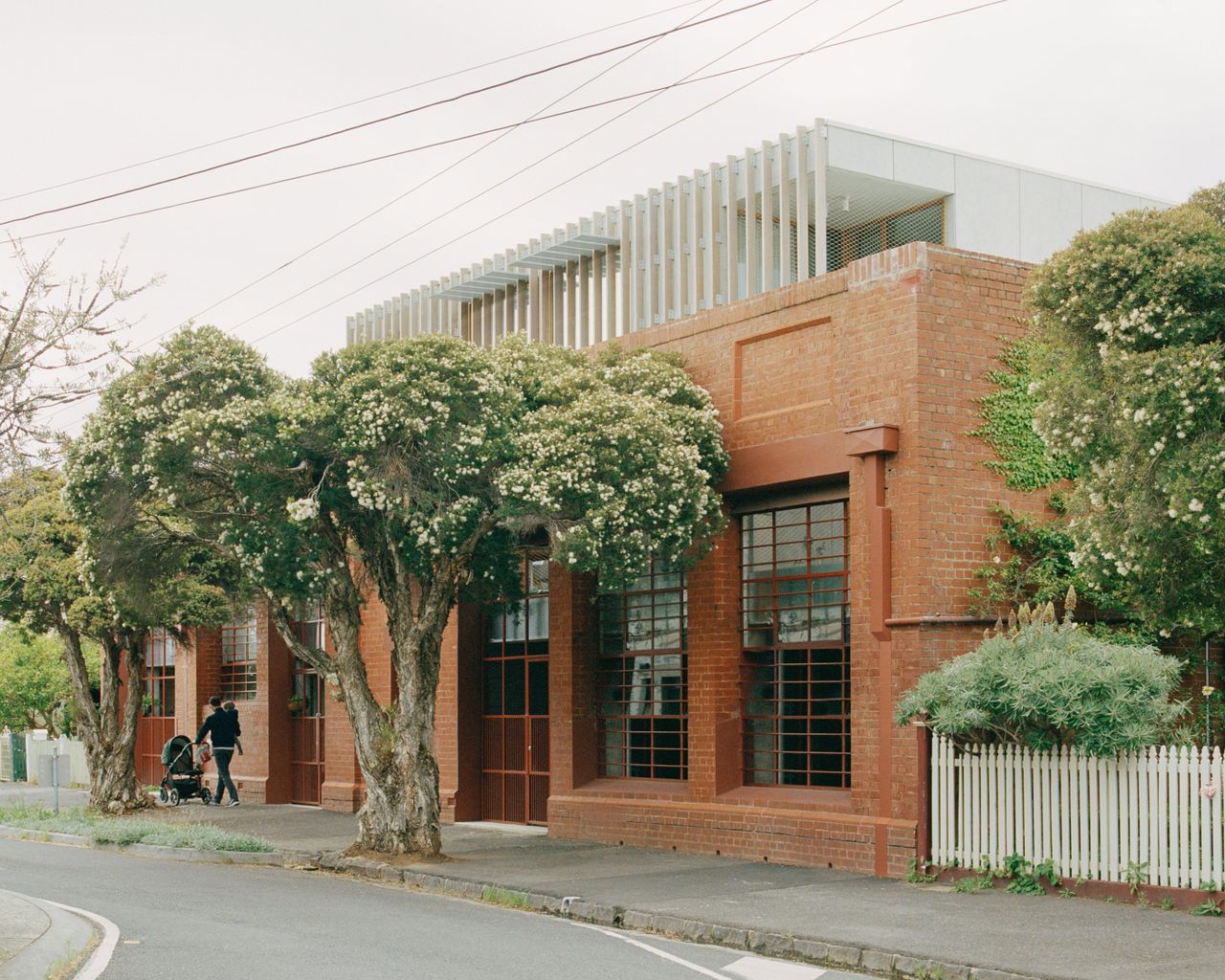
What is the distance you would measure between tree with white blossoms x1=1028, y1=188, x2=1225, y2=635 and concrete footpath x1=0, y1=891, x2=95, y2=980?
30.0ft

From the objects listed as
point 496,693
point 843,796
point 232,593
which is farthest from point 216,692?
point 843,796

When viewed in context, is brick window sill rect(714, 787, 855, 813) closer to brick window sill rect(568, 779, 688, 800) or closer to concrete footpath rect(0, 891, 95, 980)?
brick window sill rect(568, 779, 688, 800)

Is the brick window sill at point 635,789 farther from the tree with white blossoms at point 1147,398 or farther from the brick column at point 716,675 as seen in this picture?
the tree with white blossoms at point 1147,398

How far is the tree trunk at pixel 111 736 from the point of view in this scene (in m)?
25.1

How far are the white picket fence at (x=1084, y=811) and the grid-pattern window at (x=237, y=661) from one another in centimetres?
1700

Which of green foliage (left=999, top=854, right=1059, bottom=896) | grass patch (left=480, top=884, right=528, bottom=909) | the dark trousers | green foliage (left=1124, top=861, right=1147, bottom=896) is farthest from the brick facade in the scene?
the dark trousers

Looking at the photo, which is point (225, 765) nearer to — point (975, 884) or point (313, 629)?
point (313, 629)

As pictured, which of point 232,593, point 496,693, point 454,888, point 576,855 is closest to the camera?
point 454,888

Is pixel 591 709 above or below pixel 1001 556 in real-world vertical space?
below

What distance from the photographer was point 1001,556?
1584 centimetres

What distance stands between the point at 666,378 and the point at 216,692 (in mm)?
16328

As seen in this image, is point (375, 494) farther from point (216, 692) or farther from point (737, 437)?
point (216, 692)

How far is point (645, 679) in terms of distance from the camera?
1948 cm

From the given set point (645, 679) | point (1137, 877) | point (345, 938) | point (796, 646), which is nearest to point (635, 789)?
point (645, 679)
